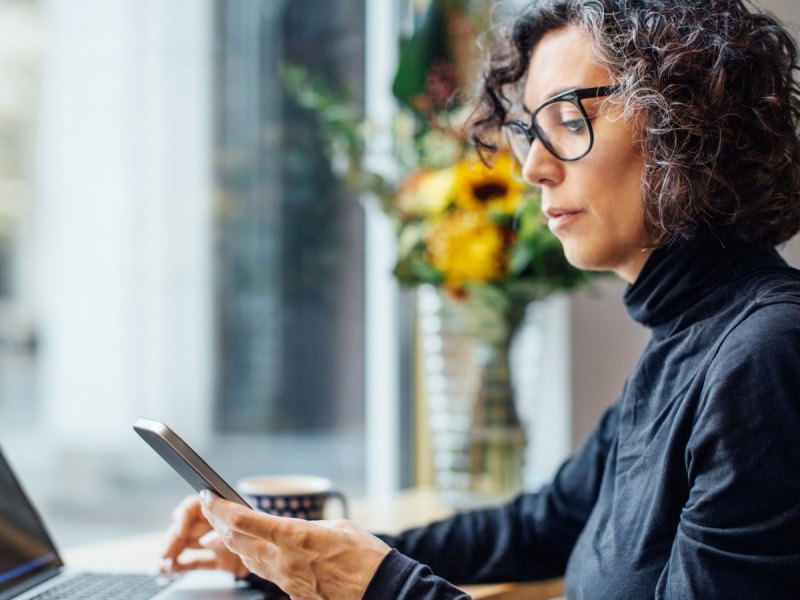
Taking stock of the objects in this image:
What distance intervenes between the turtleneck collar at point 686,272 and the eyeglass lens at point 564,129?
0.13 m

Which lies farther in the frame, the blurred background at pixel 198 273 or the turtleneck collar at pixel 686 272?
the blurred background at pixel 198 273

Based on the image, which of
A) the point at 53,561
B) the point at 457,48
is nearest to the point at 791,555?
the point at 53,561

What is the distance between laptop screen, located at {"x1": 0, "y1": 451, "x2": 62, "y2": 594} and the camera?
0.90m

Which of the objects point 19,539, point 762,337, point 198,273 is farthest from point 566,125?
point 198,273

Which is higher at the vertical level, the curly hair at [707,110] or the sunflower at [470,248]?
the curly hair at [707,110]

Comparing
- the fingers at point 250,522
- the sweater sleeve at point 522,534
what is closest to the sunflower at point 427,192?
the sweater sleeve at point 522,534

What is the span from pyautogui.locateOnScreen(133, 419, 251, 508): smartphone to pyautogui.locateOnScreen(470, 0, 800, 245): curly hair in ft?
1.55

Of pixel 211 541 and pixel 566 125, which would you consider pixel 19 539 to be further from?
pixel 566 125

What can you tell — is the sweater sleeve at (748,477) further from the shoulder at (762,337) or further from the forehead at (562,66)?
the forehead at (562,66)

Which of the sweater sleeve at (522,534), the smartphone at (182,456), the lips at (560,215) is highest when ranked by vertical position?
the lips at (560,215)

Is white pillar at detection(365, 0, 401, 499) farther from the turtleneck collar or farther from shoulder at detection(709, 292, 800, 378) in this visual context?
shoulder at detection(709, 292, 800, 378)

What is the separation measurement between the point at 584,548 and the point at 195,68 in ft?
4.16

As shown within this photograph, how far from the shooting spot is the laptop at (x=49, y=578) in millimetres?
900

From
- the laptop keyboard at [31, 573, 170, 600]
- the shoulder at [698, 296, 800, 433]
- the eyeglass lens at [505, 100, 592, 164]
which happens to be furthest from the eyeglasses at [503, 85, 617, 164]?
the laptop keyboard at [31, 573, 170, 600]
